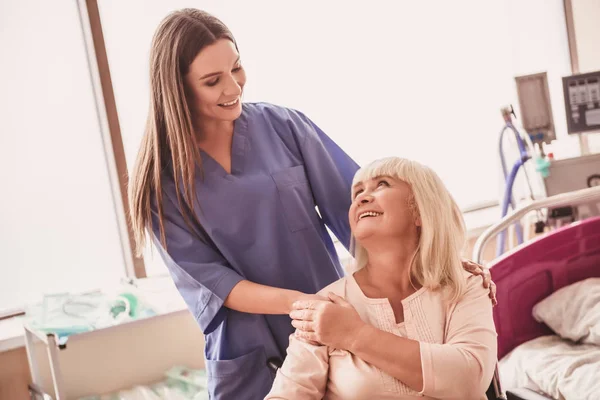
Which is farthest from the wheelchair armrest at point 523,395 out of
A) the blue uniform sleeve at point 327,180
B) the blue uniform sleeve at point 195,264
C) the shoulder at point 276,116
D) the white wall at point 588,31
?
the white wall at point 588,31

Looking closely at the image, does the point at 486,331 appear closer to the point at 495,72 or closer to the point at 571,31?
the point at 495,72

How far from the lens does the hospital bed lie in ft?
7.09

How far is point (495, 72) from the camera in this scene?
4172mm

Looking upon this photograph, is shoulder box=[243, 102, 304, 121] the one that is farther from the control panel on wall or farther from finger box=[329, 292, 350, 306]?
the control panel on wall

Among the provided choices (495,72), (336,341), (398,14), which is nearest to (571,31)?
(495,72)

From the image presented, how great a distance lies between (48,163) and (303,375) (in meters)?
2.08

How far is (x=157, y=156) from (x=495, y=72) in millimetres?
3016

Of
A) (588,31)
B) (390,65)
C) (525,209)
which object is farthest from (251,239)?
(588,31)

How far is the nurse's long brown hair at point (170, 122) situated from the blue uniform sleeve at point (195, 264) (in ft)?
0.09

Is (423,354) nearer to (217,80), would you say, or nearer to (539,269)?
(217,80)

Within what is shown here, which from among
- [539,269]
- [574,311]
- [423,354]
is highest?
[423,354]

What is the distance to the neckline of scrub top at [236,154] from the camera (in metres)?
1.71

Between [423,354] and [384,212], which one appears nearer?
[423,354]

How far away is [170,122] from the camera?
1.61 m
